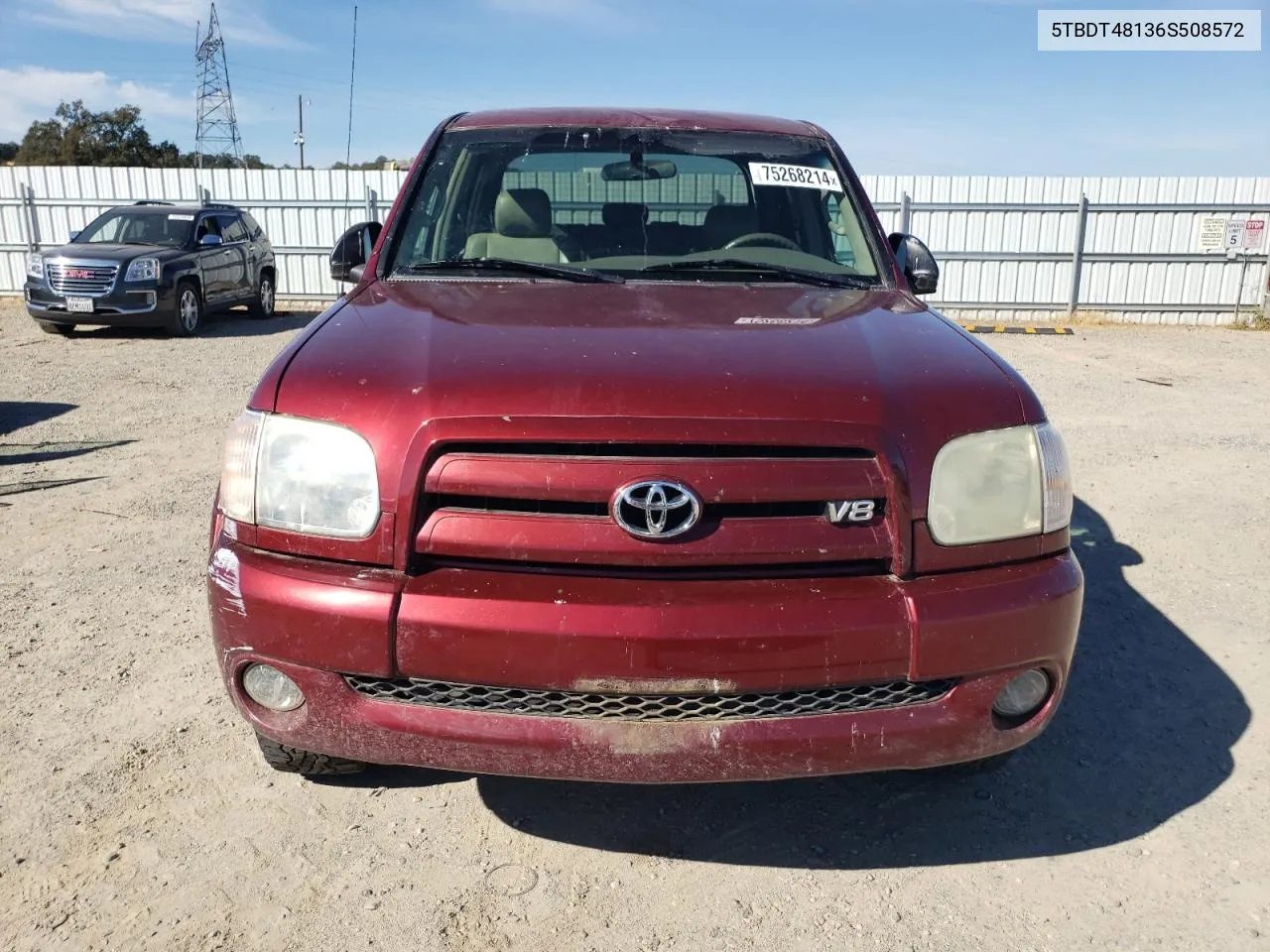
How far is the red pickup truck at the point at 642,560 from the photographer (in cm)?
201

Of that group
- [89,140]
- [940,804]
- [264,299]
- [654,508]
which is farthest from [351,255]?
[89,140]

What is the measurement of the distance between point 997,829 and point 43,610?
11.5ft

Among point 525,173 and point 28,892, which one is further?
point 525,173

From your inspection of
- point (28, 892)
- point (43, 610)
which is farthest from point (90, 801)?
point (43, 610)

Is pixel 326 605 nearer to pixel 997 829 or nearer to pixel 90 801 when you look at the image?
pixel 90 801

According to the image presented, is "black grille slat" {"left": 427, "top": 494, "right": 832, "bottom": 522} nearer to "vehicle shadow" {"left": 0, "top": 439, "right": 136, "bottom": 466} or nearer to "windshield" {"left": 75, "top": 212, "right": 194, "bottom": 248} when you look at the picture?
"vehicle shadow" {"left": 0, "top": 439, "right": 136, "bottom": 466}

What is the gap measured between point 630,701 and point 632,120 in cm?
238

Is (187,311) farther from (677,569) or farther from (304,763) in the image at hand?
(677,569)

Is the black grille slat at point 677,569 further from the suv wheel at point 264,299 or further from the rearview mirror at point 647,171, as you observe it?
the suv wheel at point 264,299

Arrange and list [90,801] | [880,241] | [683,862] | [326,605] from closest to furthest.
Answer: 1. [326,605]
2. [683,862]
3. [90,801]
4. [880,241]

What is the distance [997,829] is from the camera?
102 inches

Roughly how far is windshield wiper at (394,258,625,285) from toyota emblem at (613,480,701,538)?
3.86 ft

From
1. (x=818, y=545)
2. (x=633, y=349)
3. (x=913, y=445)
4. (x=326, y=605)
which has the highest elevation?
(x=633, y=349)

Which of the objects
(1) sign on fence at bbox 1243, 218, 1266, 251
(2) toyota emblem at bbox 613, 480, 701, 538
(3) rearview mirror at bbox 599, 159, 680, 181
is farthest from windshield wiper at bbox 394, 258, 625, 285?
(1) sign on fence at bbox 1243, 218, 1266, 251
